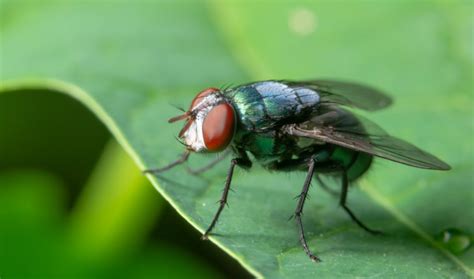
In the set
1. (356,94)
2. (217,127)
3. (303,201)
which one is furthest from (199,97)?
(356,94)

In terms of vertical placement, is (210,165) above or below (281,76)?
below

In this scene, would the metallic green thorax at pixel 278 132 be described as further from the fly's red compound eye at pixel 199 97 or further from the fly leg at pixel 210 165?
the fly leg at pixel 210 165

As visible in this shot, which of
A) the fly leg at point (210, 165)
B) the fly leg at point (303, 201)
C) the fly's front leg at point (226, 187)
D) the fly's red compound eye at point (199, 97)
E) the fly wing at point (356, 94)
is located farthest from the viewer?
the fly wing at point (356, 94)

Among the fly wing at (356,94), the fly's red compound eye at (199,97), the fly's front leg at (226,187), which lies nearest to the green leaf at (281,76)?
the fly's front leg at (226,187)

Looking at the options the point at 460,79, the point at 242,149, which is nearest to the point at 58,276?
the point at 242,149

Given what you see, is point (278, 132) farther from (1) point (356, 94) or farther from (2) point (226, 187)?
(1) point (356, 94)
